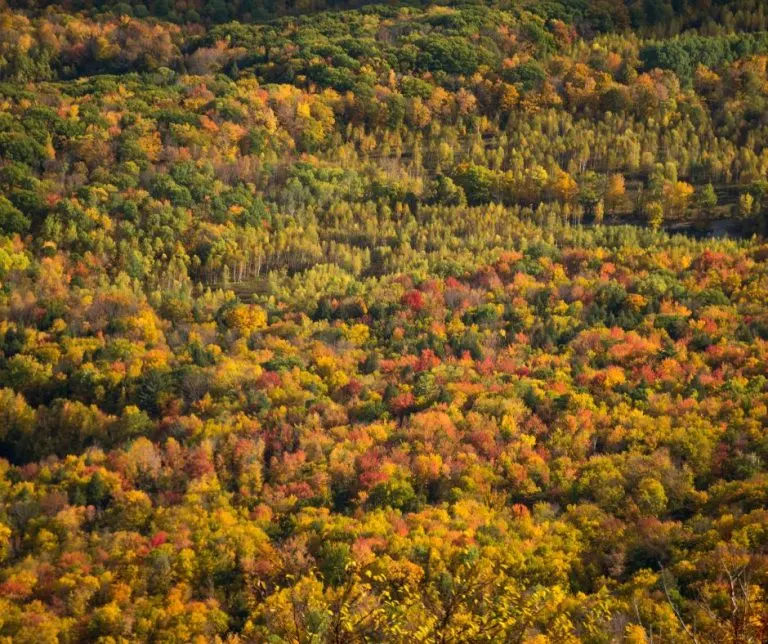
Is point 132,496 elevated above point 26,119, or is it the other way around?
point 26,119

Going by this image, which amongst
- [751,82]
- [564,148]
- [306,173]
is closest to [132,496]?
[306,173]

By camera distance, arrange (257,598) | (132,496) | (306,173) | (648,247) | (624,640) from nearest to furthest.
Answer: (624,640)
(257,598)
(132,496)
(648,247)
(306,173)

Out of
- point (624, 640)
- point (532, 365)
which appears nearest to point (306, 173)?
point (532, 365)

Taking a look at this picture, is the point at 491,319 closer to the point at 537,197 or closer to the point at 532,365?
the point at 532,365

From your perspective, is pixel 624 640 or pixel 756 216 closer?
pixel 624 640

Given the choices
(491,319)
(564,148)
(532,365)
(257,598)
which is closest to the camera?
(257,598)

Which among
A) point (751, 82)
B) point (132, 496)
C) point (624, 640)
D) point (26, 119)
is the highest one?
point (751, 82)
